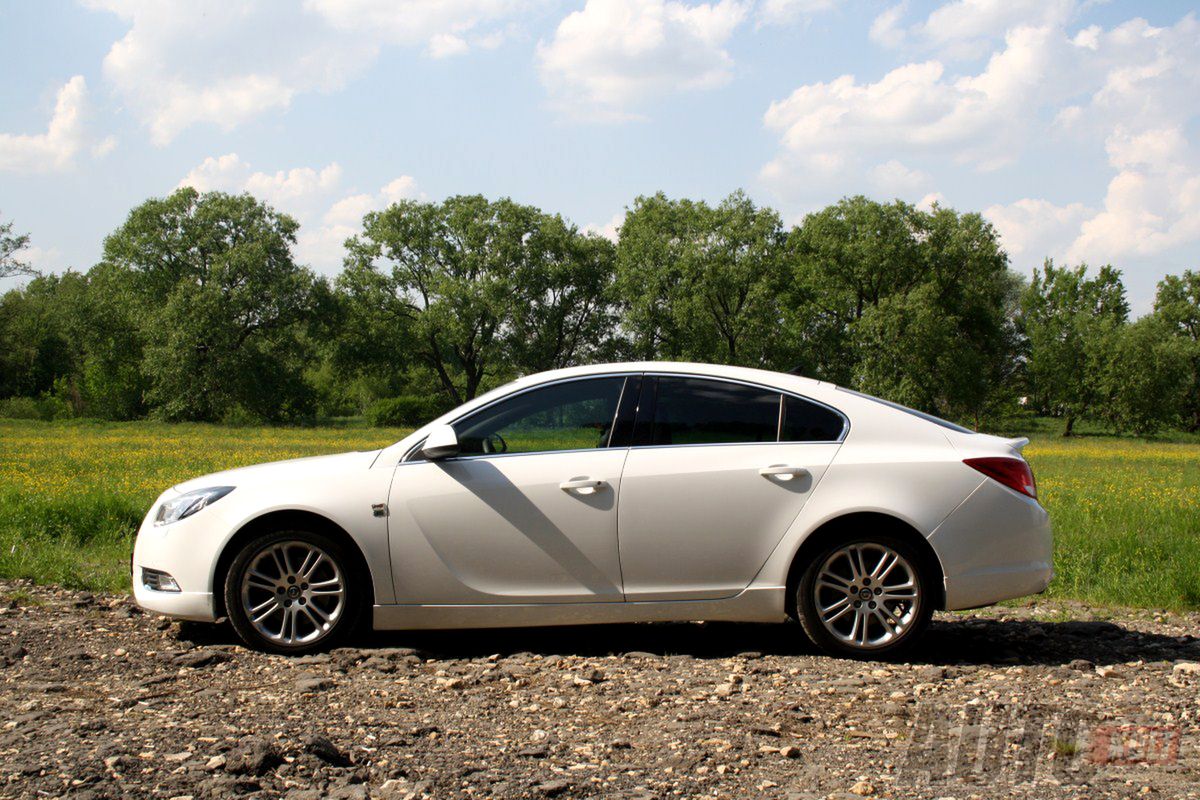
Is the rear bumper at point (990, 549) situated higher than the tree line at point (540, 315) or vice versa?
the tree line at point (540, 315)

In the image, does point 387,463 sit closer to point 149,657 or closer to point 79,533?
point 149,657

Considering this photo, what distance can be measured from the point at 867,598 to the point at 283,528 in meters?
3.20

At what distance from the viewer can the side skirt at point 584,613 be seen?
5.65 m

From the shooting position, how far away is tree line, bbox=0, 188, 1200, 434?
58.2 m

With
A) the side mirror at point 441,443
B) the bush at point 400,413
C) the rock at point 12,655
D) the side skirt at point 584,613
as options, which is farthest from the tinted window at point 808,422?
the bush at point 400,413

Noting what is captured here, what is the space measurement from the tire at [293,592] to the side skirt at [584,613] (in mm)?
213

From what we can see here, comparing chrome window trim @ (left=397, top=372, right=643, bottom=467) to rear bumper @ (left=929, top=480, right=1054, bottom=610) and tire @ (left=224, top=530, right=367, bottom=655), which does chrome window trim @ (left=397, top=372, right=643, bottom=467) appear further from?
rear bumper @ (left=929, top=480, right=1054, bottom=610)

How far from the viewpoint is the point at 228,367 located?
5794 centimetres

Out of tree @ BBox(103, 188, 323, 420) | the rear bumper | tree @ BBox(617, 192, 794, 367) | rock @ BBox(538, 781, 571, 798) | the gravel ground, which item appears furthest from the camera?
tree @ BBox(617, 192, 794, 367)

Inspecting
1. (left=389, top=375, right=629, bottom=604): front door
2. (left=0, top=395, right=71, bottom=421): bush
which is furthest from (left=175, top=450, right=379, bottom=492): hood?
(left=0, top=395, right=71, bottom=421): bush

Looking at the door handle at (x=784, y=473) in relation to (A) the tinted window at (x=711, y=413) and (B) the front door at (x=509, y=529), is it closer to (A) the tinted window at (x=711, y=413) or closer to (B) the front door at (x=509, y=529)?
(A) the tinted window at (x=711, y=413)

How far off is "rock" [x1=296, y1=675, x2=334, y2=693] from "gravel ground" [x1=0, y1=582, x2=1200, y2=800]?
0.7 inches

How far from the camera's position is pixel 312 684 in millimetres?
5082

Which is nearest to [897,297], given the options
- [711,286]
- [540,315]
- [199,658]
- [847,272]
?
[847,272]
